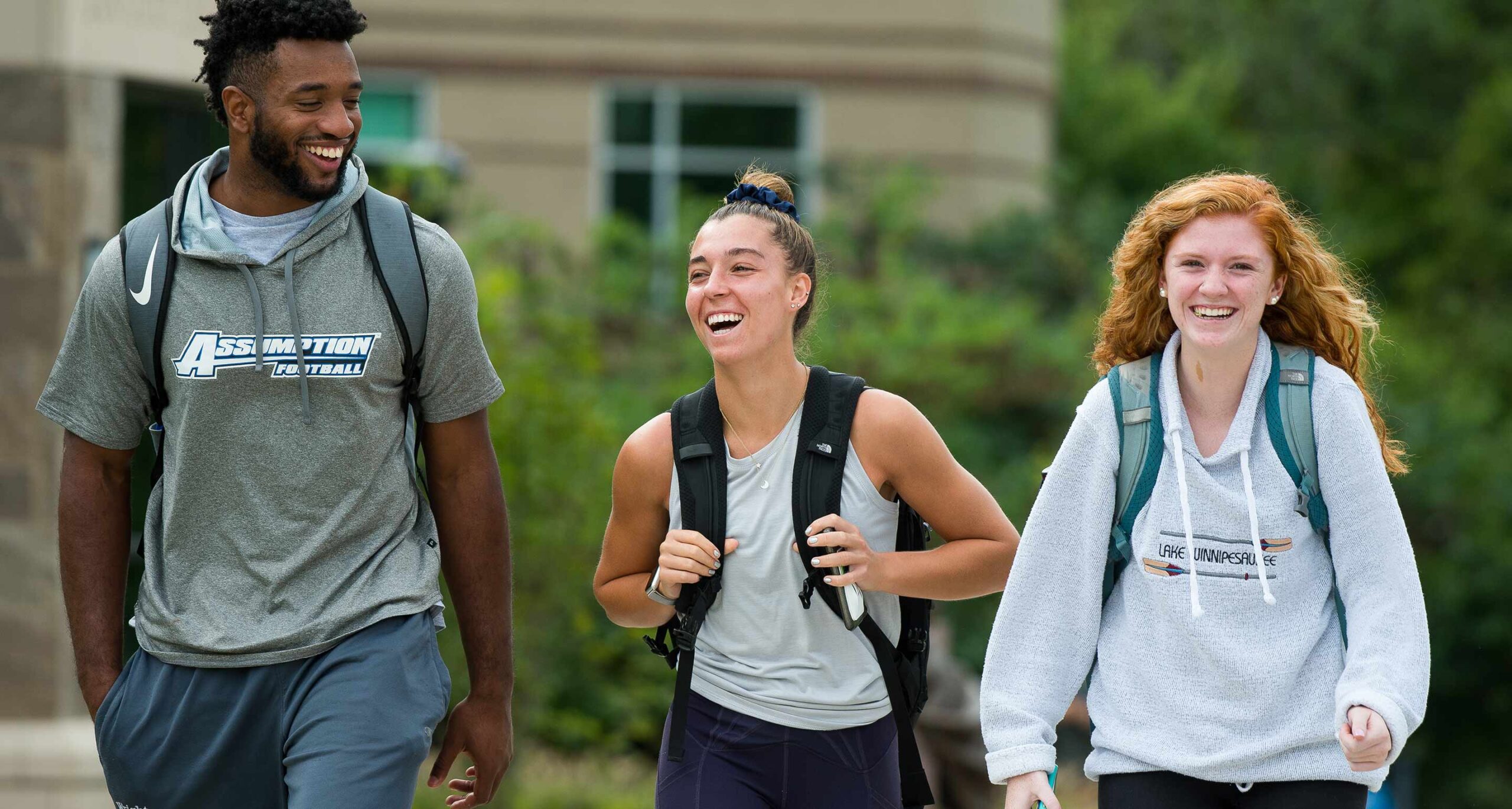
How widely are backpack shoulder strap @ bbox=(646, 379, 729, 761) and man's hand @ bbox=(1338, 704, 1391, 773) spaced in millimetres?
1387

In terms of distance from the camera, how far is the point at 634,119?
2027 centimetres

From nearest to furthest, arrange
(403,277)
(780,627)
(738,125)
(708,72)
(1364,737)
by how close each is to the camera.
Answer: (1364,737), (403,277), (780,627), (708,72), (738,125)

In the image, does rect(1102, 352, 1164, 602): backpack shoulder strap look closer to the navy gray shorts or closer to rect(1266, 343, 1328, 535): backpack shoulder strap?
rect(1266, 343, 1328, 535): backpack shoulder strap

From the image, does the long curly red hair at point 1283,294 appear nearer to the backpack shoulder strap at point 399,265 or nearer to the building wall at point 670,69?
the backpack shoulder strap at point 399,265

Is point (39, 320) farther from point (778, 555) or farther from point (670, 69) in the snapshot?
point (670, 69)

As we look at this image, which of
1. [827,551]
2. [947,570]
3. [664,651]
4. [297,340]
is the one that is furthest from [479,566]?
[947,570]

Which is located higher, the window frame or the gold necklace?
the window frame

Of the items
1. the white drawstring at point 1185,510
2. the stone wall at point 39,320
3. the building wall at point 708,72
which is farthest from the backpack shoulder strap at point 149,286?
A: the building wall at point 708,72

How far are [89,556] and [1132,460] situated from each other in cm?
227

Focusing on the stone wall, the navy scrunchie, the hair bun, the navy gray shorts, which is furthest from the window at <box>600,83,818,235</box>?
the navy gray shorts

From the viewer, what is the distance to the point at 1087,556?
3.78 metres

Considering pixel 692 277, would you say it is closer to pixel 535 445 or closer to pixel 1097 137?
pixel 535 445

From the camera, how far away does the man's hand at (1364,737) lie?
3389 millimetres

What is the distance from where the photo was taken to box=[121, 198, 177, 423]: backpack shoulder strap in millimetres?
3760
